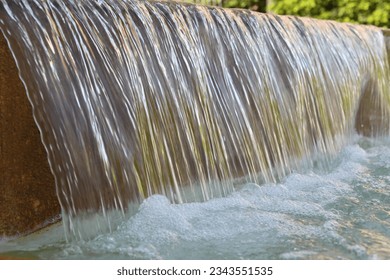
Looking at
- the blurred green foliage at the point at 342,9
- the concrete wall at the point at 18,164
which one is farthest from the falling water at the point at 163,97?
the blurred green foliage at the point at 342,9

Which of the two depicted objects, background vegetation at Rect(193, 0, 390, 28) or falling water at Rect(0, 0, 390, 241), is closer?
falling water at Rect(0, 0, 390, 241)

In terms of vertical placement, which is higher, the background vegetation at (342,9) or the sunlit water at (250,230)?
the background vegetation at (342,9)

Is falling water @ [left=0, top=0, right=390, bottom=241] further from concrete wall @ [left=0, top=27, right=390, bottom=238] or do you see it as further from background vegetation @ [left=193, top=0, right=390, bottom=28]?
background vegetation @ [left=193, top=0, right=390, bottom=28]

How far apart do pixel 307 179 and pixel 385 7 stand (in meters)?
6.69

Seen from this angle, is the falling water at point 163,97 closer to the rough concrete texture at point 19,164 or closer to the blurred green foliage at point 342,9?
the rough concrete texture at point 19,164

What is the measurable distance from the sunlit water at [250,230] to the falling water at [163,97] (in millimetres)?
128

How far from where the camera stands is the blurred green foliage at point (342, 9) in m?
10.1

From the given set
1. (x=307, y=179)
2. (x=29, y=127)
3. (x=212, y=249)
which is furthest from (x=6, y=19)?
(x=307, y=179)

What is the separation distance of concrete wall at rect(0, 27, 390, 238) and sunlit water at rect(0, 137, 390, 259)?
0.10 metres

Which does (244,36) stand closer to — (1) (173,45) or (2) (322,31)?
(1) (173,45)

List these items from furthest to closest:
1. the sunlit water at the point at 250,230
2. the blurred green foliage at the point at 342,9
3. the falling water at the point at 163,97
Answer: the blurred green foliage at the point at 342,9 → the falling water at the point at 163,97 → the sunlit water at the point at 250,230

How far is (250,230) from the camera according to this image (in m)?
2.96

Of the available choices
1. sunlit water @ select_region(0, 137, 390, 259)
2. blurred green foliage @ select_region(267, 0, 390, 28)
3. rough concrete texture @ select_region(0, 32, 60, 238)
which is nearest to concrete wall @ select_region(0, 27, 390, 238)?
rough concrete texture @ select_region(0, 32, 60, 238)

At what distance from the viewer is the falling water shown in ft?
9.24
